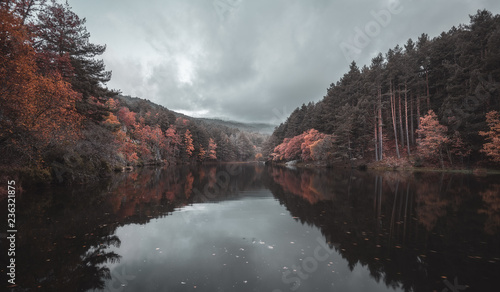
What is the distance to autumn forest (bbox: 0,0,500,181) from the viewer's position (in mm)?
11391

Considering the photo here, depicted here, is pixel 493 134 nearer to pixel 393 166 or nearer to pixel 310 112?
pixel 393 166

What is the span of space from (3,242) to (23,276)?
2.80m

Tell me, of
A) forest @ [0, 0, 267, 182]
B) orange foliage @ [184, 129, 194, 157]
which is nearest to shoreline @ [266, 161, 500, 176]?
forest @ [0, 0, 267, 182]

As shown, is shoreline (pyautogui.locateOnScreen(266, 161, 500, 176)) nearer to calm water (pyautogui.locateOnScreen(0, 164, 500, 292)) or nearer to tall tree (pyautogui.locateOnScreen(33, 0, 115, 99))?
calm water (pyautogui.locateOnScreen(0, 164, 500, 292))

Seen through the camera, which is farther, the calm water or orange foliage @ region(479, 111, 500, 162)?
orange foliage @ region(479, 111, 500, 162)

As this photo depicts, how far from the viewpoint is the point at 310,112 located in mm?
61219

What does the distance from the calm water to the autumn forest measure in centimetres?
489

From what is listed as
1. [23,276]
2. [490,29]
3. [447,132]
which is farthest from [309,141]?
[23,276]

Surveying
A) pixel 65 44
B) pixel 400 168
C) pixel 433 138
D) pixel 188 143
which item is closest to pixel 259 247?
pixel 65 44

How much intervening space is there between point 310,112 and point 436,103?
1138 inches

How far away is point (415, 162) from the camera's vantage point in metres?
32.6

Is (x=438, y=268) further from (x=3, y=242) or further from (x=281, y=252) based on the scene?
(x=3, y=242)

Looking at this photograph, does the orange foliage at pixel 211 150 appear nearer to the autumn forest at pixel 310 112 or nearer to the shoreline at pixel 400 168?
the autumn forest at pixel 310 112

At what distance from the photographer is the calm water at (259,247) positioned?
4582 mm
